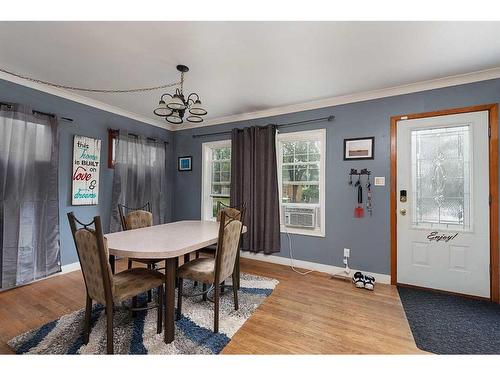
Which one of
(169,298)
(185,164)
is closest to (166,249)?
(169,298)

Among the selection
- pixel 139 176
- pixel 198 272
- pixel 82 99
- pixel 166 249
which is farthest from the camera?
pixel 139 176

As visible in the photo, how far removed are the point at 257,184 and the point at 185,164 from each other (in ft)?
5.51

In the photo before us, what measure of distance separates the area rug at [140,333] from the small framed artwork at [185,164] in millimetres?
2721

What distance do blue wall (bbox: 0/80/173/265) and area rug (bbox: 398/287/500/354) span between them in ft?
13.0

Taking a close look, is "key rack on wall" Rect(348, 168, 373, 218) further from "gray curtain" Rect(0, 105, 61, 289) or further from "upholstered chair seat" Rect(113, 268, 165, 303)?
"gray curtain" Rect(0, 105, 61, 289)

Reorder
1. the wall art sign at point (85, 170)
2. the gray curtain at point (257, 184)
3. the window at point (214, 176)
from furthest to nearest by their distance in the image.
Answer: the window at point (214, 176) → the gray curtain at point (257, 184) → the wall art sign at point (85, 170)

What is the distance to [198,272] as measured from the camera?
6.31 ft

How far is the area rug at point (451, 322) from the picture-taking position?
1676 mm

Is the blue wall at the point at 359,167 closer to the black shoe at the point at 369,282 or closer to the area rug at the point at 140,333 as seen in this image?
the black shoe at the point at 369,282

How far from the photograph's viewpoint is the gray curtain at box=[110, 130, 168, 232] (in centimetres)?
352

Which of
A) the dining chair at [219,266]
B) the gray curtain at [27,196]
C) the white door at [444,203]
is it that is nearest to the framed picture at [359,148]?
the white door at [444,203]

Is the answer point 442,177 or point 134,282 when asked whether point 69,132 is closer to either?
point 134,282

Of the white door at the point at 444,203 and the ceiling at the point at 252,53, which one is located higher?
the ceiling at the point at 252,53
